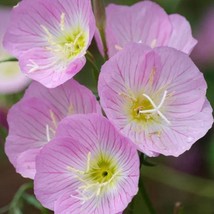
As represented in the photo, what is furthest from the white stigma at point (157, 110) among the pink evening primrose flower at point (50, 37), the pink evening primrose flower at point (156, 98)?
the pink evening primrose flower at point (50, 37)

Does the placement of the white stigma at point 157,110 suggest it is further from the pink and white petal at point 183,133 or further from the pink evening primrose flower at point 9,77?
the pink evening primrose flower at point 9,77

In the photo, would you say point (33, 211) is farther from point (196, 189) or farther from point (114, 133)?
point (114, 133)

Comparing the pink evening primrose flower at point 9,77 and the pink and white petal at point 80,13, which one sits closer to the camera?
the pink and white petal at point 80,13

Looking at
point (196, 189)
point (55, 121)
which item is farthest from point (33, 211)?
point (55, 121)

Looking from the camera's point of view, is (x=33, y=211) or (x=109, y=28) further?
(x=33, y=211)

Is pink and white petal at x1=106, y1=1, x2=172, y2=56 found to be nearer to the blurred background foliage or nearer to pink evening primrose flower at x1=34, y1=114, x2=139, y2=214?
pink evening primrose flower at x1=34, y1=114, x2=139, y2=214

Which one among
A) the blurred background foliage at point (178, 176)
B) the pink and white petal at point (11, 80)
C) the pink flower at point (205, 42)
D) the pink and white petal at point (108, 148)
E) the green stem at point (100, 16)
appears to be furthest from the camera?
the pink flower at point (205, 42)

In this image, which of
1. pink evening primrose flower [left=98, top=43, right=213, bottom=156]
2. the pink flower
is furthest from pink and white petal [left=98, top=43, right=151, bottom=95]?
the pink flower
